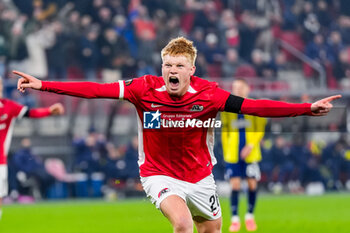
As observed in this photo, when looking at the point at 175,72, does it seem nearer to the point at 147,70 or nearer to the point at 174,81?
the point at 174,81

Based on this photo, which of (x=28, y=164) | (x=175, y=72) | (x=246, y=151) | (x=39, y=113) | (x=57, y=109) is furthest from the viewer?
(x=28, y=164)

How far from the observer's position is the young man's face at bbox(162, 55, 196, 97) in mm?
5721

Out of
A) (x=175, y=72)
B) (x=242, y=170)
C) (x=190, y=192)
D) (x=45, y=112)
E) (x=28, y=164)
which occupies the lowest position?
(x=28, y=164)

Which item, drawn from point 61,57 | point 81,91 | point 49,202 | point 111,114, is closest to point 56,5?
point 61,57

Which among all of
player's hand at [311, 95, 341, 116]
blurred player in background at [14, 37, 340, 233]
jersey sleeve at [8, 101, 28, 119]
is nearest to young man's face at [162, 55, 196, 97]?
blurred player in background at [14, 37, 340, 233]

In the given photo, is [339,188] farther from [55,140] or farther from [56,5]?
[56,5]

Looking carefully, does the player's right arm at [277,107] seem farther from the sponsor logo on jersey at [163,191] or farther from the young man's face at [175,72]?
the sponsor logo on jersey at [163,191]

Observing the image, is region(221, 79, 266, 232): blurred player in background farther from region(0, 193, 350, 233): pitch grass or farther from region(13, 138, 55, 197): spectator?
region(13, 138, 55, 197): spectator

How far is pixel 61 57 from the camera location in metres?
19.8

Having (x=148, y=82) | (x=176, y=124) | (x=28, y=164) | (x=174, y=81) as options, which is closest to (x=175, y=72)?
(x=174, y=81)

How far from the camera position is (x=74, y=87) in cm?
555

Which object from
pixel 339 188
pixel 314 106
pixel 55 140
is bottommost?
pixel 339 188

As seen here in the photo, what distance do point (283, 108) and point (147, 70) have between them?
14722mm

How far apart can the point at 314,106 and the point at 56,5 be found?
→ 16552mm
